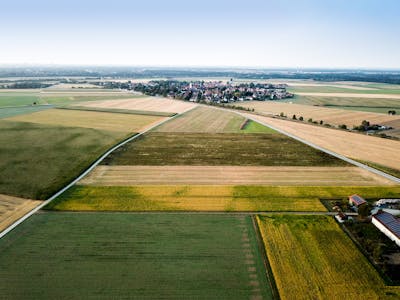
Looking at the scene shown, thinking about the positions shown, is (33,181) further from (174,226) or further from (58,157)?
(174,226)

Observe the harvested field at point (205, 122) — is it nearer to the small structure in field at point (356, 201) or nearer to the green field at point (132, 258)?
the small structure in field at point (356, 201)

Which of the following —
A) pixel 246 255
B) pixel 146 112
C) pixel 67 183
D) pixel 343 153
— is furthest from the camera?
pixel 146 112

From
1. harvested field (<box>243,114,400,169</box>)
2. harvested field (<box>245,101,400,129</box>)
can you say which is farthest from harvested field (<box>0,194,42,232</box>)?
harvested field (<box>245,101,400,129</box>)

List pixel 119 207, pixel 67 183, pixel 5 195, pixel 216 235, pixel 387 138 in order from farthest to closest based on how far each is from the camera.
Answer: pixel 387 138 → pixel 67 183 → pixel 5 195 → pixel 119 207 → pixel 216 235

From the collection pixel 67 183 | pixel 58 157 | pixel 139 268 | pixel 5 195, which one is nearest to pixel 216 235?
pixel 139 268

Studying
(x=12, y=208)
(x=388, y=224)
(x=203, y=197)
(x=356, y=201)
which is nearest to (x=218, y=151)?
(x=203, y=197)

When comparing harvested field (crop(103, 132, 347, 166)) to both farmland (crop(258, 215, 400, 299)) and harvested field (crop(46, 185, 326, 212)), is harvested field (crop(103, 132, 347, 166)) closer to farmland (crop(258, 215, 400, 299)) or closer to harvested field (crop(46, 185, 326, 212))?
harvested field (crop(46, 185, 326, 212))

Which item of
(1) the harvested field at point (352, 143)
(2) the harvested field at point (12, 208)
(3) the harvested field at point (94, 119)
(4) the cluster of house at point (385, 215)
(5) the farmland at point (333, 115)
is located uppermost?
(5) the farmland at point (333, 115)

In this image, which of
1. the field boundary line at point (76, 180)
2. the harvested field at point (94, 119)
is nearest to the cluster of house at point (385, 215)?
the field boundary line at point (76, 180)
